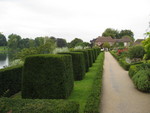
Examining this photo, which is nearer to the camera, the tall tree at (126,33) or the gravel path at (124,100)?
the gravel path at (124,100)

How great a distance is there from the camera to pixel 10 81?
25.3ft

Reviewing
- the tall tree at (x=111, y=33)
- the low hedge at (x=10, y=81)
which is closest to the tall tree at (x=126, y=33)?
the tall tree at (x=111, y=33)

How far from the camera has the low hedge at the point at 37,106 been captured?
3779 mm

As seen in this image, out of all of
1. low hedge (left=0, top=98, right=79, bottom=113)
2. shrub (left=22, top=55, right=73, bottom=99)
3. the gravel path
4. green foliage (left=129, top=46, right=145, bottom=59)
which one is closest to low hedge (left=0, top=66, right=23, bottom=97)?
shrub (left=22, top=55, right=73, bottom=99)

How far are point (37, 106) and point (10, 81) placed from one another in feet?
14.5

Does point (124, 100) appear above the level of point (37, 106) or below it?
below

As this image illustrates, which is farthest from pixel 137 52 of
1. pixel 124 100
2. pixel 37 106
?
pixel 37 106

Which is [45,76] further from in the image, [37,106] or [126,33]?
Answer: [126,33]

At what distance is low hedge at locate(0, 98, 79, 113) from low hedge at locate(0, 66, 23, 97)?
298 centimetres

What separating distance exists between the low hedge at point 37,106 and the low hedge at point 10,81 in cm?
298

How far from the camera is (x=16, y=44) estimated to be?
140 feet

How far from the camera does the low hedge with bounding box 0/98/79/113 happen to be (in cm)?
378

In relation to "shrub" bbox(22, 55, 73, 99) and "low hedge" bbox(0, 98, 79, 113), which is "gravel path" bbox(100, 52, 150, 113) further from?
"low hedge" bbox(0, 98, 79, 113)

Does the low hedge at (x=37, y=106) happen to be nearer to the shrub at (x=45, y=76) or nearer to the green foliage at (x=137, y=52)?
the shrub at (x=45, y=76)
